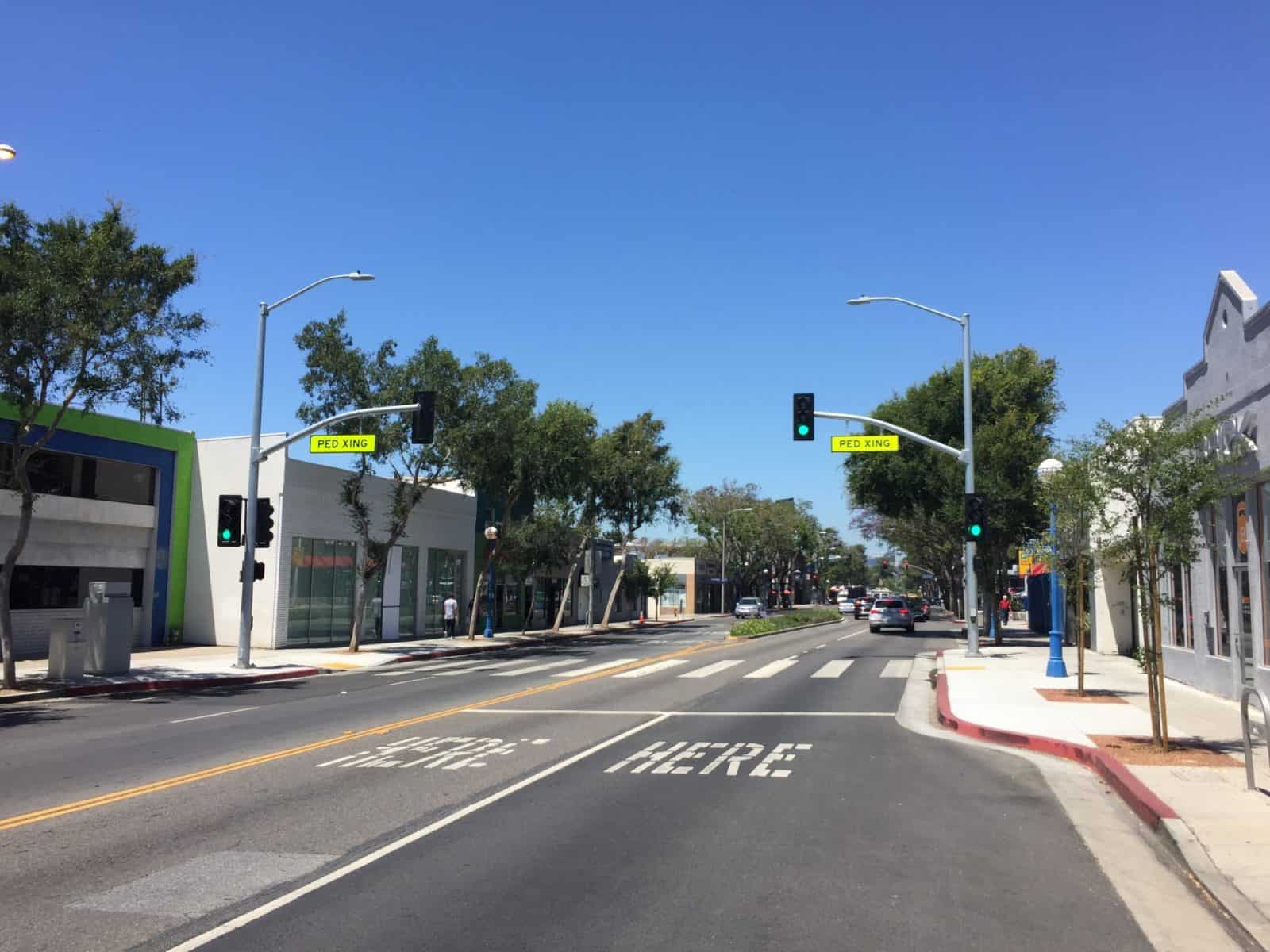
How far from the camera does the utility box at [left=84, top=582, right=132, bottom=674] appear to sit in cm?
2144

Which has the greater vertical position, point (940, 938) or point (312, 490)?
point (312, 490)

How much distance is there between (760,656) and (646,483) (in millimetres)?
20136

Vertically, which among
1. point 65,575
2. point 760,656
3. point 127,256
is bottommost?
point 760,656

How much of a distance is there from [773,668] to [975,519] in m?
6.18

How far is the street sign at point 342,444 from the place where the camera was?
79.0ft

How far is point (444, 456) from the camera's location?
1244 inches

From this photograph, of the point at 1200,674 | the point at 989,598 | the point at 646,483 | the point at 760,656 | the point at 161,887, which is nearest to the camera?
the point at 161,887

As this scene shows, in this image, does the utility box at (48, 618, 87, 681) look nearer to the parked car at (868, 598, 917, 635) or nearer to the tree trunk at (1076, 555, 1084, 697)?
the tree trunk at (1076, 555, 1084, 697)

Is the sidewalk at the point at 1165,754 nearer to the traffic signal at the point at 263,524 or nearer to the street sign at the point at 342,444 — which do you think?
the street sign at the point at 342,444

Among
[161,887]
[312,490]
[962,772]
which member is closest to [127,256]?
[312,490]

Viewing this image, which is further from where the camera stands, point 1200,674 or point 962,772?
point 1200,674

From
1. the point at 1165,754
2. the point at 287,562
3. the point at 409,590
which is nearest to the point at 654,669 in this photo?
the point at 287,562

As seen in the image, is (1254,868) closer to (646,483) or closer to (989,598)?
(989,598)

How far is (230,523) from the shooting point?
2447cm
